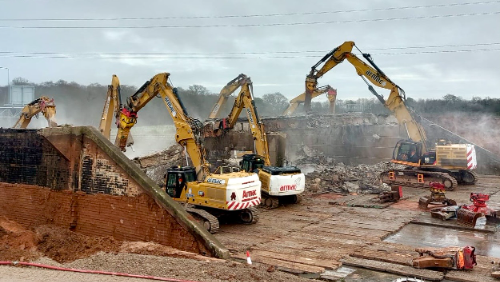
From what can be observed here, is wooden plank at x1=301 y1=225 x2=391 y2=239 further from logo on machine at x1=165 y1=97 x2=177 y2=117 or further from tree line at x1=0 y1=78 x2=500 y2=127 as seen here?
tree line at x1=0 y1=78 x2=500 y2=127

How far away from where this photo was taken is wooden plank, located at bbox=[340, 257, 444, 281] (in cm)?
848

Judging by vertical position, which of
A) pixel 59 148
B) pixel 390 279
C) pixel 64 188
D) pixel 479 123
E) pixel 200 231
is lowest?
pixel 390 279

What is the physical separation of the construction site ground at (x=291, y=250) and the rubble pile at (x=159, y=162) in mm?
7263

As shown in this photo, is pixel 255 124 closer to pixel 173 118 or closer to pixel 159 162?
pixel 173 118

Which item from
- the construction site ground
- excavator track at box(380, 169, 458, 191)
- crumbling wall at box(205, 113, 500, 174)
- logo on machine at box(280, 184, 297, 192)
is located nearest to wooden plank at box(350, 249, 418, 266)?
the construction site ground

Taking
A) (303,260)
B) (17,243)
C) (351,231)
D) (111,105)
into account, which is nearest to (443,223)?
(351,231)

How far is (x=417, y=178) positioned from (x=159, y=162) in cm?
1243

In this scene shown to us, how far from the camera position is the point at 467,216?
13.1 m

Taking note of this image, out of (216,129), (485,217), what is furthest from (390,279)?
(216,129)

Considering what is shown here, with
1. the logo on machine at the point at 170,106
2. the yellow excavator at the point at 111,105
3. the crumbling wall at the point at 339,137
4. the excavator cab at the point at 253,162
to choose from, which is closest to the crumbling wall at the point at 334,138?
the crumbling wall at the point at 339,137

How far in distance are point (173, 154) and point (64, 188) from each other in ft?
40.5

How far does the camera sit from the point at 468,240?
38.1ft

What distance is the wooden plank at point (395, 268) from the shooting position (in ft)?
27.8

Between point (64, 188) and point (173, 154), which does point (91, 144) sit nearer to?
point (64, 188)
